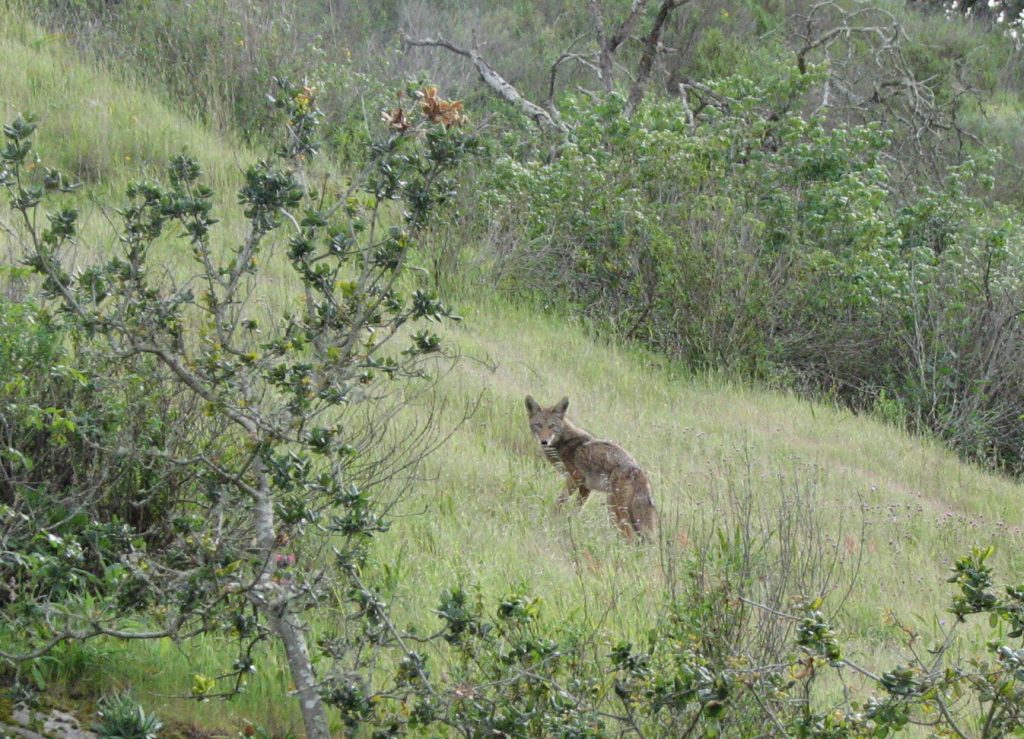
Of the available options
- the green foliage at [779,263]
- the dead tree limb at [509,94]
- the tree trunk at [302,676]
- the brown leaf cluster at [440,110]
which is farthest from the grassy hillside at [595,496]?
the dead tree limb at [509,94]

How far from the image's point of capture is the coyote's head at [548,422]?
8469 mm

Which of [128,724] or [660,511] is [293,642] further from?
[660,511]

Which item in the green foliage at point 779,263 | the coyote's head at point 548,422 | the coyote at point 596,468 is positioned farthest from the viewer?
the green foliage at point 779,263

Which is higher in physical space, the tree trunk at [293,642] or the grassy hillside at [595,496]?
the tree trunk at [293,642]

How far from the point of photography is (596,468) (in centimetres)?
794

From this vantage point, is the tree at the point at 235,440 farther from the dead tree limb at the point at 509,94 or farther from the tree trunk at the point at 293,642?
the dead tree limb at the point at 509,94

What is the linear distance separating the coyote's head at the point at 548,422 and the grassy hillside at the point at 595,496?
233mm

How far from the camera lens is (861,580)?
24.4 ft

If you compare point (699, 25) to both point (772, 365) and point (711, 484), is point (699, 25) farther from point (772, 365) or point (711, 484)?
point (711, 484)

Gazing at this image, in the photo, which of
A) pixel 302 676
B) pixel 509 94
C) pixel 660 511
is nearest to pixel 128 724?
pixel 302 676

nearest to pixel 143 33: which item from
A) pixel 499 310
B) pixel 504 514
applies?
pixel 499 310

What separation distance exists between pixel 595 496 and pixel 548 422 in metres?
0.56

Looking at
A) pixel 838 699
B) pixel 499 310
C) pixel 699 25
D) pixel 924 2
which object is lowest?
pixel 499 310

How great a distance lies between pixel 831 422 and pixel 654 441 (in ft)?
8.59
